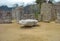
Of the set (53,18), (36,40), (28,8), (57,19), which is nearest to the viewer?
(36,40)

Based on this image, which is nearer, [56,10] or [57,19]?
[57,19]

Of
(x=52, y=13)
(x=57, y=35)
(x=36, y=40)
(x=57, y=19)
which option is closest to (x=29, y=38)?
(x=36, y=40)

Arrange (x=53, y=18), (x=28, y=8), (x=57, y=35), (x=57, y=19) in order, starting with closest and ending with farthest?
(x=57, y=35)
(x=57, y=19)
(x=53, y=18)
(x=28, y=8)

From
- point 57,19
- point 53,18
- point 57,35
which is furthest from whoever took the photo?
point 53,18

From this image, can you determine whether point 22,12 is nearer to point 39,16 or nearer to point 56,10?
point 39,16

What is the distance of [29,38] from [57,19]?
5.61ft

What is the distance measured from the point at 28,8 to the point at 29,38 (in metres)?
2.23

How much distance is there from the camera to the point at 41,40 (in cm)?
287

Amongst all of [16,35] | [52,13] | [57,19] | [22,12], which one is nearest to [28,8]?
[22,12]

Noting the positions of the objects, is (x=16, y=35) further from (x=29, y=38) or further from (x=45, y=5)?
(x=45, y=5)

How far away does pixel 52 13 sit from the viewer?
15.9 ft

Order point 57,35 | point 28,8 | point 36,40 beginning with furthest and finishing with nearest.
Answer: point 28,8, point 57,35, point 36,40

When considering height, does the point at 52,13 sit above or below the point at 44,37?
above

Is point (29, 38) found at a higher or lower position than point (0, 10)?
lower
